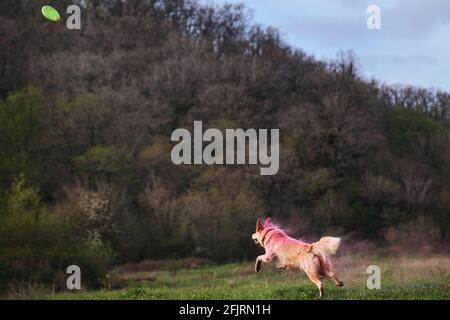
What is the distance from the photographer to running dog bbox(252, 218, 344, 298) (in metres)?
12.4

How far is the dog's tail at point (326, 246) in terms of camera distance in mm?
12289

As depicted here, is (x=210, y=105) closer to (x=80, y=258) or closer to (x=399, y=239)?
(x=399, y=239)

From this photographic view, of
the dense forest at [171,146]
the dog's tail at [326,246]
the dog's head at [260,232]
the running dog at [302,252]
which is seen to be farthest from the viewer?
the dense forest at [171,146]

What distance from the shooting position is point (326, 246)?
12.4 m

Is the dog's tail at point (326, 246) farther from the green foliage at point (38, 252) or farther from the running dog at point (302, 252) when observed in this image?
the green foliage at point (38, 252)

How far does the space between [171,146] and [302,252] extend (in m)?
46.6

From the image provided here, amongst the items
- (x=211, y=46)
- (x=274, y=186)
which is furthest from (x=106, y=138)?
(x=211, y=46)

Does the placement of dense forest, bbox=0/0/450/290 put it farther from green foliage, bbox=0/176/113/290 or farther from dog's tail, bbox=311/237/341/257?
dog's tail, bbox=311/237/341/257

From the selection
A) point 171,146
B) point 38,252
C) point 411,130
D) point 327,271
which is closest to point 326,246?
point 327,271

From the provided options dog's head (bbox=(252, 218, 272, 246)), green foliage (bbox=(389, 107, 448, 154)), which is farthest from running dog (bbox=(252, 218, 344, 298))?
green foliage (bbox=(389, 107, 448, 154))

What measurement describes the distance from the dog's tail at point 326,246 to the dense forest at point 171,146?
→ 59.4 ft

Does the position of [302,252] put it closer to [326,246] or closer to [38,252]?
[326,246]

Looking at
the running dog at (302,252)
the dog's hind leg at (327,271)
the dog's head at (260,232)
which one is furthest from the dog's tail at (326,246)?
the dog's head at (260,232)

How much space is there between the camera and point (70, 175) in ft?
177
